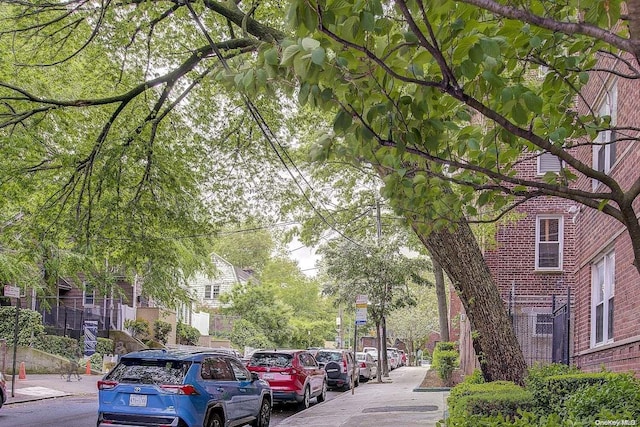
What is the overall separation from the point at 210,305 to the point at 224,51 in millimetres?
57285

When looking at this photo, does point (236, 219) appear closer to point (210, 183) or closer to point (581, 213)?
point (210, 183)

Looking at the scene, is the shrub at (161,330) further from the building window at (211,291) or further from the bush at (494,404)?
the bush at (494,404)

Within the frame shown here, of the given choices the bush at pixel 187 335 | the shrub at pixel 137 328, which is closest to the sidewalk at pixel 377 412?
the shrub at pixel 137 328

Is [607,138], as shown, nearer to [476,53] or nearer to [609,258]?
[609,258]

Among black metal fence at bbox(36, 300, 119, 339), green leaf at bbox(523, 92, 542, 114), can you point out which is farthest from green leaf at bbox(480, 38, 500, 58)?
black metal fence at bbox(36, 300, 119, 339)

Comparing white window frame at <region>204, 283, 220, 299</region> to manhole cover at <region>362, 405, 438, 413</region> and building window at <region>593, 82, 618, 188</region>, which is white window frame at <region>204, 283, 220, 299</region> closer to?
manhole cover at <region>362, 405, 438, 413</region>

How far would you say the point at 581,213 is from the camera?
50.1 feet

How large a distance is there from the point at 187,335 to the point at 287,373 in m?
28.3

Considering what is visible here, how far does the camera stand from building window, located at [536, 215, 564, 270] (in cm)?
2436

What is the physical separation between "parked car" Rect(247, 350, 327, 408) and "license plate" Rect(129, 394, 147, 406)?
8.26m

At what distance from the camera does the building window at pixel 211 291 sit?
231 feet

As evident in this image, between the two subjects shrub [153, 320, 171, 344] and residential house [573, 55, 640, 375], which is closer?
residential house [573, 55, 640, 375]

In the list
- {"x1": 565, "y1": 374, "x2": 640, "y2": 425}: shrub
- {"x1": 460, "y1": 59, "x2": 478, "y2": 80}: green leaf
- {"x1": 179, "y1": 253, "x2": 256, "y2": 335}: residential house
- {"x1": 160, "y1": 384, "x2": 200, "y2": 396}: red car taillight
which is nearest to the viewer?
{"x1": 460, "y1": 59, "x2": 478, "y2": 80}: green leaf

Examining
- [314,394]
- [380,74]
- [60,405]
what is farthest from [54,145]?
[380,74]
